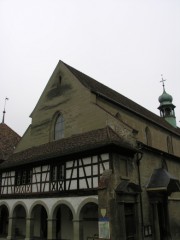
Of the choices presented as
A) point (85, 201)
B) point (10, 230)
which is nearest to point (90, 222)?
point (85, 201)

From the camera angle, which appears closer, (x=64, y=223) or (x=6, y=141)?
(x=64, y=223)

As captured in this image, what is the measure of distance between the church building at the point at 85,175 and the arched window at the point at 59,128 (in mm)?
83

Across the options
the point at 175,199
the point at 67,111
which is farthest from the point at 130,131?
the point at 175,199

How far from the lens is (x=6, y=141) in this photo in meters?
31.0

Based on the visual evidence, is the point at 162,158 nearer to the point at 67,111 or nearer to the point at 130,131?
the point at 130,131

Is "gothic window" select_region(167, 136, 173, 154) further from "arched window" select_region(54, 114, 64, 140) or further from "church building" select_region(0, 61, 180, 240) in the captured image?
"arched window" select_region(54, 114, 64, 140)

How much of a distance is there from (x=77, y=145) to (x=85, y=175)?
2.33m

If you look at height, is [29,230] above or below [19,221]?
below

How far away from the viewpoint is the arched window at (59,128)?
75.3ft

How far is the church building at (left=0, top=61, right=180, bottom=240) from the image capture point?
16016mm

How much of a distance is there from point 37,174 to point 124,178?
6.99 m

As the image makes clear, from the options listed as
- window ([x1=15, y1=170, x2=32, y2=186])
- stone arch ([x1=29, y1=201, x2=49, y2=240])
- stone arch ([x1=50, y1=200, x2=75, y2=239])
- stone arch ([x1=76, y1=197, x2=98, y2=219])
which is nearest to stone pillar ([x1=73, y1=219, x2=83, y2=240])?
stone arch ([x1=76, y1=197, x2=98, y2=219])

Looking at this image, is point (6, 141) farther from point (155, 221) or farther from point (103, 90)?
point (155, 221)

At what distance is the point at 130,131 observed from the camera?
705 inches
